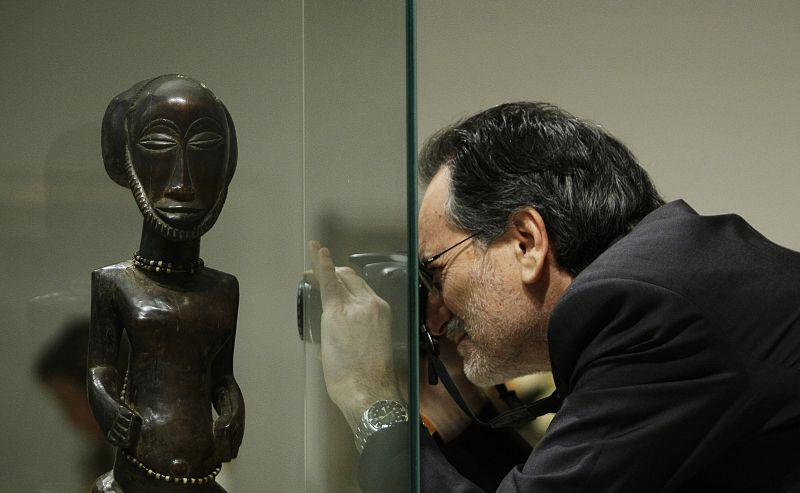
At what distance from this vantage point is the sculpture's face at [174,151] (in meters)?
0.81

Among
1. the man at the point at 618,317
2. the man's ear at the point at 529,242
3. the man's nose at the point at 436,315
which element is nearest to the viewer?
the man at the point at 618,317

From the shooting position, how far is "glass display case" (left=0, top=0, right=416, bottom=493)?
2.67ft

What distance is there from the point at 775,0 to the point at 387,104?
137 centimetres

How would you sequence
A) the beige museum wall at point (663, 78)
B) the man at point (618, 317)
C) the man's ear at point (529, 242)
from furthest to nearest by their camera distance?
1. the beige museum wall at point (663, 78)
2. the man's ear at point (529, 242)
3. the man at point (618, 317)

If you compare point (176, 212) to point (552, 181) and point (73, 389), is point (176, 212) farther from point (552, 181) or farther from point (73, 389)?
point (552, 181)

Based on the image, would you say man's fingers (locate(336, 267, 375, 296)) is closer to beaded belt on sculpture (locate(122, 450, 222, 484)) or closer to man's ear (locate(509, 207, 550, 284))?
beaded belt on sculpture (locate(122, 450, 222, 484))

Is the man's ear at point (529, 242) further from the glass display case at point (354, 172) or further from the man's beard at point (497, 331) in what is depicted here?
the glass display case at point (354, 172)

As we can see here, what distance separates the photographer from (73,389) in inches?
32.8

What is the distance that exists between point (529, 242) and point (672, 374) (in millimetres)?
289

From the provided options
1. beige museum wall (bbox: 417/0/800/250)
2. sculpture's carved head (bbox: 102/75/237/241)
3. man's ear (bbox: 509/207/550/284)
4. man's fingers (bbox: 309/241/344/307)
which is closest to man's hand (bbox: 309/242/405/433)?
man's fingers (bbox: 309/241/344/307)

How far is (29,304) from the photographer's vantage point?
0.82 metres

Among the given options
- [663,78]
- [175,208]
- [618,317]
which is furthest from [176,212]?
[663,78]

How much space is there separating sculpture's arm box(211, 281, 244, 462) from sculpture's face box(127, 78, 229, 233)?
88 mm

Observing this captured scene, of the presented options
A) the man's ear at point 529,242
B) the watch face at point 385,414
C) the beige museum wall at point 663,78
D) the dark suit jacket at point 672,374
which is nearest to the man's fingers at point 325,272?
the watch face at point 385,414
